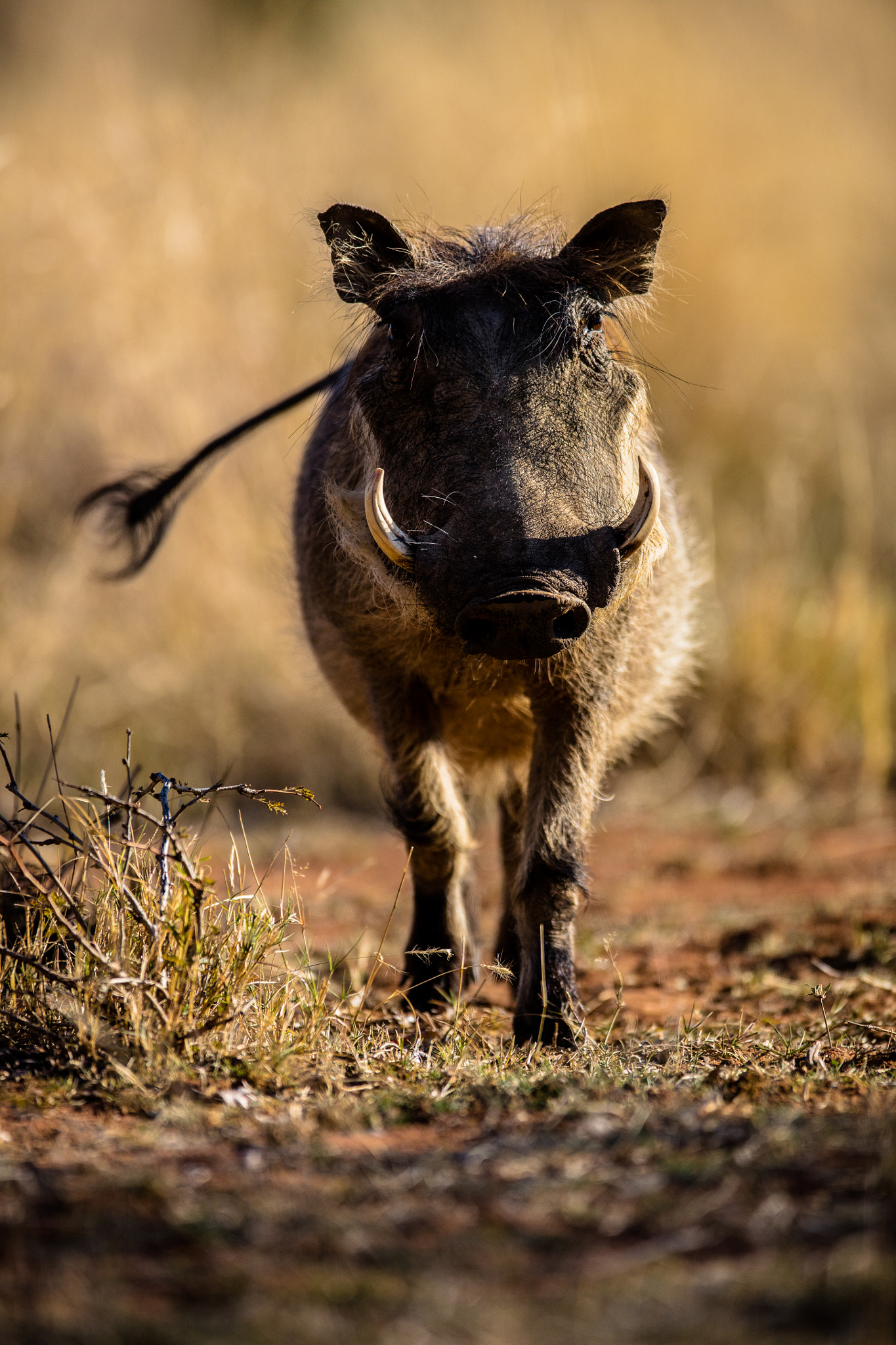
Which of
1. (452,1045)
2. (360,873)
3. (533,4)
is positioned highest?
(533,4)

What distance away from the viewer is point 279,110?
974 cm

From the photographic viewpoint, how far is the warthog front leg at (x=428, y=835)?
10.6 feet

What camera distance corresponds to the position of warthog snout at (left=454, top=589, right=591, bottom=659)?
2287 mm

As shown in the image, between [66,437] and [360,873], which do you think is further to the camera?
[66,437]

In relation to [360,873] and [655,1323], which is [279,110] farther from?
[655,1323]

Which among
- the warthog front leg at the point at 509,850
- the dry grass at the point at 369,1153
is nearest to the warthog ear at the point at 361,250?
the dry grass at the point at 369,1153

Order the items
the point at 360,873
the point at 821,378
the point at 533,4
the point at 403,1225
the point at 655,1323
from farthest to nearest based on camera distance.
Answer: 1. the point at 533,4
2. the point at 821,378
3. the point at 360,873
4. the point at 403,1225
5. the point at 655,1323

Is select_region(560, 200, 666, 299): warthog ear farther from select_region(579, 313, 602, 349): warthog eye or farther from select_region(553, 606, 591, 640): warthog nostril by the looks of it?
select_region(553, 606, 591, 640): warthog nostril

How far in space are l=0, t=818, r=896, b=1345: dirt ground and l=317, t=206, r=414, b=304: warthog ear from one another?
1704 millimetres

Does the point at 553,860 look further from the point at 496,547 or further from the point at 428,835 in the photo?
the point at 496,547

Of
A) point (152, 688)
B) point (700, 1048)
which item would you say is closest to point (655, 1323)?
point (700, 1048)

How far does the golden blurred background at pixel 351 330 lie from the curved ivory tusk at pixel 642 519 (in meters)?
0.45

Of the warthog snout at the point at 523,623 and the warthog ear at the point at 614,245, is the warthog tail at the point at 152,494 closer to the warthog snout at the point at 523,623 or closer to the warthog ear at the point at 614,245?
the warthog ear at the point at 614,245

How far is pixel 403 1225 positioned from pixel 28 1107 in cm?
81
